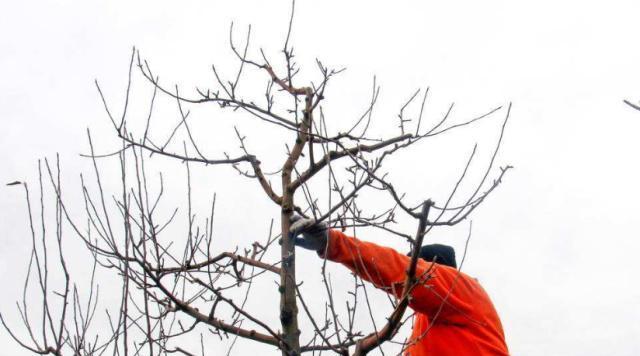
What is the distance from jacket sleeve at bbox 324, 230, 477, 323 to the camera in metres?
3.85

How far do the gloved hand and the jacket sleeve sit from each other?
6cm

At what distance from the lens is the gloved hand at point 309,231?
374 centimetres

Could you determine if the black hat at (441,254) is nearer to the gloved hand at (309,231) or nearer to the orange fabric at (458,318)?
the orange fabric at (458,318)

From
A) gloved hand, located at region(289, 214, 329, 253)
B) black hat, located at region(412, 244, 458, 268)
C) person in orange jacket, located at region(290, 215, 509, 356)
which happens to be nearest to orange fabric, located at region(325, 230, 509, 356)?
person in orange jacket, located at region(290, 215, 509, 356)

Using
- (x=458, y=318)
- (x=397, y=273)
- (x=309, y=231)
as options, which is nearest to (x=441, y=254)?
(x=458, y=318)

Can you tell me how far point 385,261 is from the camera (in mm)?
3996

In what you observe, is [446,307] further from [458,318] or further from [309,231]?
[309,231]

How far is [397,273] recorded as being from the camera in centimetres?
400

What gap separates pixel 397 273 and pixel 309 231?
562 millimetres

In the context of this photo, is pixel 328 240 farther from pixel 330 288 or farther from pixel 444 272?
pixel 444 272

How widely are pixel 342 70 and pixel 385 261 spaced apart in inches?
47.6

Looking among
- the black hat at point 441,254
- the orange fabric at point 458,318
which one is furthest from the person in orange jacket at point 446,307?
the black hat at point 441,254

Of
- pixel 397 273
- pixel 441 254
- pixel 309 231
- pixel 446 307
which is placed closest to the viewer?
pixel 309 231

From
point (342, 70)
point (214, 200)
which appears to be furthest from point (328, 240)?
point (342, 70)
